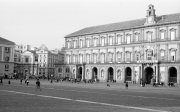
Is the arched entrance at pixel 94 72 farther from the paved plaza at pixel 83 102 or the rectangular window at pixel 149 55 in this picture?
the paved plaza at pixel 83 102

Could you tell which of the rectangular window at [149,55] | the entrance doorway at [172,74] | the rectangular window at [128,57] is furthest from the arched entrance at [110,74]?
the entrance doorway at [172,74]

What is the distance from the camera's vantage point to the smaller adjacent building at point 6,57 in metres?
74.1

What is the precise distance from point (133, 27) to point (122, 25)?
17.2ft

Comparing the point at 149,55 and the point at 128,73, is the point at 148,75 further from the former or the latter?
the point at 128,73

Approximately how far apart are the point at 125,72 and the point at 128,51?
4.97 m

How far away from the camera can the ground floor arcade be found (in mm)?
54094

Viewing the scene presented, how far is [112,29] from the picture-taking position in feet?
212

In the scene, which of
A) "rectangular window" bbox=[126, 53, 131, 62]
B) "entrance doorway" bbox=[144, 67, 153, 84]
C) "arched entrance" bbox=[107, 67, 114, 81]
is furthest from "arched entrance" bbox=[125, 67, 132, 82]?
"arched entrance" bbox=[107, 67, 114, 81]

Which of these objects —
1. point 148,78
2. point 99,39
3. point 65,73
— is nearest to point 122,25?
point 99,39

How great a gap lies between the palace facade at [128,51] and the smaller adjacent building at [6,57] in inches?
544

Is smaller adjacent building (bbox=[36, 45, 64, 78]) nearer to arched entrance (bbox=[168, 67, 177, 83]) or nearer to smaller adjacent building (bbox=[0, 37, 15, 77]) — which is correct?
smaller adjacent building (bbox=[0, 37, 15, 77])

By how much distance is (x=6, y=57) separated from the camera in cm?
7556

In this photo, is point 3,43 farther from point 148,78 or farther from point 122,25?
point 148,78

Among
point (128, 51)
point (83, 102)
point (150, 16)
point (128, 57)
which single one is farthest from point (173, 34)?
point (83, 102)
